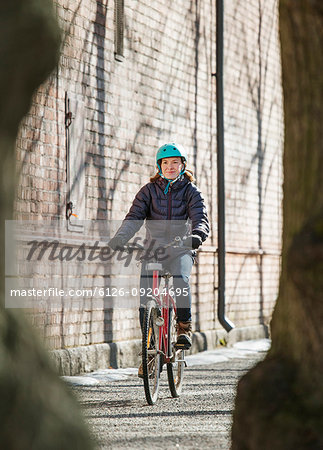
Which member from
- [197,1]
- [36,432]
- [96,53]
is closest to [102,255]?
[96,53]

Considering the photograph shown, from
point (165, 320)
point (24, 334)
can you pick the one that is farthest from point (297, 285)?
point (165, 320)

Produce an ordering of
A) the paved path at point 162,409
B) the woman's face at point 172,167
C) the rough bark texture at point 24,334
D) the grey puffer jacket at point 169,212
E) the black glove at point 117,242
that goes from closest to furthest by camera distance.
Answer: the rough bark texture at point 24,334
the paved path at point 162,409
the black glove at point 117,242
the grey puffer jacket at point 169,212
the woman's face at point 172,167

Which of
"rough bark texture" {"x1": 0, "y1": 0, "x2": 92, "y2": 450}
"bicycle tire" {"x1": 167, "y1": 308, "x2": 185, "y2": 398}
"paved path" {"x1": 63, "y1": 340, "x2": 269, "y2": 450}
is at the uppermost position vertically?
"rough bark texture" {"x1": 0, "y1": 0, "x2": 92, "y2": 450}

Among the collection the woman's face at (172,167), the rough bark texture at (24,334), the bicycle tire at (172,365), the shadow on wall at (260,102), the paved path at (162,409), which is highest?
the shadow on wall at (260,102)

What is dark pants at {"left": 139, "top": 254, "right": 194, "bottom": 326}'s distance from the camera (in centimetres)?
784

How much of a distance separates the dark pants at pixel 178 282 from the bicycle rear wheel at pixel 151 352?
96 millimetres

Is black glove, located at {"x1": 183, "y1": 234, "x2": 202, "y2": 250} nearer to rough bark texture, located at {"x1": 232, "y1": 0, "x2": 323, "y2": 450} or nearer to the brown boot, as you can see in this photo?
the brown boot

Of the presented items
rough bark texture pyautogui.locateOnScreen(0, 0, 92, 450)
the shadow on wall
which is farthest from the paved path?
the shadow on wall

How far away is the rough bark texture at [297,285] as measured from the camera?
3.78 meters

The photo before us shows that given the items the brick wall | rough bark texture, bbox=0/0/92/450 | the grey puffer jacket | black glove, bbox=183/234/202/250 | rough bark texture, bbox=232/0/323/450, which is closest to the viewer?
rough bark texture, bbox=0/0/92/450

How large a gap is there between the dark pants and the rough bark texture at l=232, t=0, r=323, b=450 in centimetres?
366

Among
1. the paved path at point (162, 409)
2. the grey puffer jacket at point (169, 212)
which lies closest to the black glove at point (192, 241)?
the grey puffer jacket at point (169, 212)

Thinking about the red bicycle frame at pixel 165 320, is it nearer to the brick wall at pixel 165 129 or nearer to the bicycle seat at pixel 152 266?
the bicycle seat at pixel 152 266

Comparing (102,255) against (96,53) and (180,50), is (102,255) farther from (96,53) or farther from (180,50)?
(180,50)
